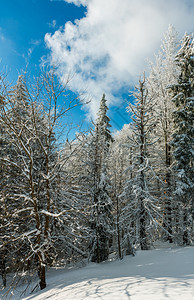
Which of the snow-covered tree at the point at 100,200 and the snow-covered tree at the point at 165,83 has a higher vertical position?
the snow-covered tree at the point at 165,83

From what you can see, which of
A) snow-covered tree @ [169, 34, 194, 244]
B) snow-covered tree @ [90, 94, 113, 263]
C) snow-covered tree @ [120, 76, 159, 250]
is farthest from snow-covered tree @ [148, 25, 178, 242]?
snow-covered tree @ [90, 94, 113, 263]

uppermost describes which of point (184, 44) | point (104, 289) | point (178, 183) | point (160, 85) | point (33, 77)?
point (184, 44)

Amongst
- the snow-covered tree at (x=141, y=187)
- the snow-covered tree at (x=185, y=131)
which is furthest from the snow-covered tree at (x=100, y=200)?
the snow-covered tree at (x=185, y=131)

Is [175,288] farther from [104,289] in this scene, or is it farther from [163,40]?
[163,40]

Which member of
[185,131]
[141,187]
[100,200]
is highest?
[185,131]

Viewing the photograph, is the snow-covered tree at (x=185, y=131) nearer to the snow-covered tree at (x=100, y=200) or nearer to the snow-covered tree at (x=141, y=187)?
the snow-covered tree at (x=141, y=187)

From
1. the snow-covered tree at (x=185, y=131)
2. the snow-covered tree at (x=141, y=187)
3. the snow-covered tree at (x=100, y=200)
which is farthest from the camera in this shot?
the snow-covered tree at (x=100, y=200)

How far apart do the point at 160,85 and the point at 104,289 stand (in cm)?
1367

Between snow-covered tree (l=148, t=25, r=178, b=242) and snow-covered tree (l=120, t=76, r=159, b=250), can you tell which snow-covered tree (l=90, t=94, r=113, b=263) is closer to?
snow-covered tree (l=120, t=76, r=159, b=250)

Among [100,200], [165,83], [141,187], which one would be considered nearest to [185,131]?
[141,187]

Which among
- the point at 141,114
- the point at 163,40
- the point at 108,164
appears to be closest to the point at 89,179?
the point at 108,164

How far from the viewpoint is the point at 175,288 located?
339 centimetres

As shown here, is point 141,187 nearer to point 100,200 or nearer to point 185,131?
point 100,200

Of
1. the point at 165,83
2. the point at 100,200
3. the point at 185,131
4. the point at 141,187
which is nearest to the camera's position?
the point at 141,187
